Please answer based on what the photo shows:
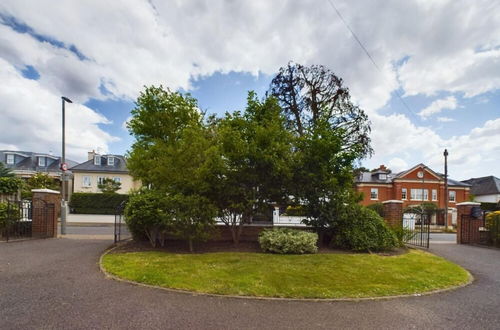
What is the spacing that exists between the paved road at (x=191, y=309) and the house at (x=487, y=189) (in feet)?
164

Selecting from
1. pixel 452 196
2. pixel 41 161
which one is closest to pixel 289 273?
pixel 452 196

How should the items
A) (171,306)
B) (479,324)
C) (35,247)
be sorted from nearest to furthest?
1. (479,324)
2. (171,306)
3. (35,247)

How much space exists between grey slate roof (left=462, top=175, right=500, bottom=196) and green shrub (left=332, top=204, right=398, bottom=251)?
4810 centimetres

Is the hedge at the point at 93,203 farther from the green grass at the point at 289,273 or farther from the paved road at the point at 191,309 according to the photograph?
the paved road at the point at 191,309

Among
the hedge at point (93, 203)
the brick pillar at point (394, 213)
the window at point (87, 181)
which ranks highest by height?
the window at point (87, 181)

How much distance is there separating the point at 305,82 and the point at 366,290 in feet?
70.7

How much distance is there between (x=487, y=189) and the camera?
44.7 meters

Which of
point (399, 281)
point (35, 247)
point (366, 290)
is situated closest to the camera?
point (366, 290)

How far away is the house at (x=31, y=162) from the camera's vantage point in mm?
37344

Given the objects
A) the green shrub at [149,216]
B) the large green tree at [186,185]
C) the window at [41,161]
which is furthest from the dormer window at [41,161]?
the green shrub at [149,216]

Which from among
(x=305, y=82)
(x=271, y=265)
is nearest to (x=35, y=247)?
(x=271, y=265)

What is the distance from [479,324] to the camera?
4.06 m

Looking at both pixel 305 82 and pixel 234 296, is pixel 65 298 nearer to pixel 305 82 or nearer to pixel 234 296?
pixel 234 296

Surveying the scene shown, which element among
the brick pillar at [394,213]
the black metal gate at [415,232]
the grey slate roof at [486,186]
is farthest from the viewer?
the grey slate roof at [486,186]
